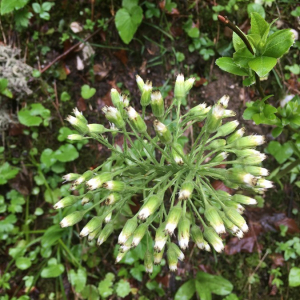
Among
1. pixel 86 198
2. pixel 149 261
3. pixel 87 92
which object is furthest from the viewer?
pixel 87 92

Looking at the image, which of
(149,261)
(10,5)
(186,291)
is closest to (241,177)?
(149,261)

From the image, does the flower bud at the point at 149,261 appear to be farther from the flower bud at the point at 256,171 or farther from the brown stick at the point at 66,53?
the brown stick at the point at 66,53

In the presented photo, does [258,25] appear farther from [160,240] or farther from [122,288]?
[122,288]

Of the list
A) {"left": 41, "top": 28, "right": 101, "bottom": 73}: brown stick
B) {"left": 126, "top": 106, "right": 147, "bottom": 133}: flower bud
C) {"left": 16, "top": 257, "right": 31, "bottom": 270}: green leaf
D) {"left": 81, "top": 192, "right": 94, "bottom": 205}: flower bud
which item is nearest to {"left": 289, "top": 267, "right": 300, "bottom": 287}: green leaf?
{"left": 81, "top": 192, "right": 94, "bottom": 205}: flower bud

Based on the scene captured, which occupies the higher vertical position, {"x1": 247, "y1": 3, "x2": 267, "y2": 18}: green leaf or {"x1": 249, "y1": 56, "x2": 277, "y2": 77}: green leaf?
{"x1": 249, "y1": 56, "x2": 277, "y2": 77}: green leaf

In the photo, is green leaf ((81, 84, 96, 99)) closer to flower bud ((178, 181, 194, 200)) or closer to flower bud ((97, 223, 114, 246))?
flower bud ((97, 223, 114, 246))
